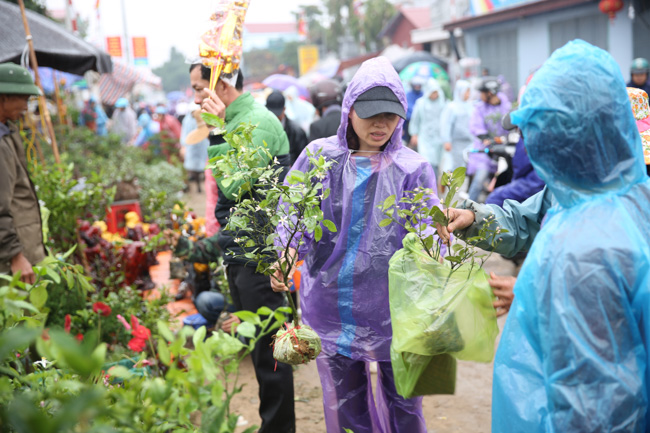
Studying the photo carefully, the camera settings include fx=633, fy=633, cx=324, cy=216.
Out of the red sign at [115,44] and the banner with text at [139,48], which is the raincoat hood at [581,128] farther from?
the banner with text at [139,48]

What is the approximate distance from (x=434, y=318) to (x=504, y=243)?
378 mm

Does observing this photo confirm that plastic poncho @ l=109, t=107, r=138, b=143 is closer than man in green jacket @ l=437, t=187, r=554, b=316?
No

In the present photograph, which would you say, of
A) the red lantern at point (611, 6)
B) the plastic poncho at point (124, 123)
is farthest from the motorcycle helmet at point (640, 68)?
the plastic poncho at point (124, 123)

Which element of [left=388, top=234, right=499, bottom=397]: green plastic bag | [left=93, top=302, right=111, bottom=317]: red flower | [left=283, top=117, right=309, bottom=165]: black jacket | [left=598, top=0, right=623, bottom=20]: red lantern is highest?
[left=598, top=0, right=623, bottom=20]: red lantern

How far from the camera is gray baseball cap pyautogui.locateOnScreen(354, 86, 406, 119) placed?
8.34 ft

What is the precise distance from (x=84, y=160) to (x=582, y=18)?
33.3 feet

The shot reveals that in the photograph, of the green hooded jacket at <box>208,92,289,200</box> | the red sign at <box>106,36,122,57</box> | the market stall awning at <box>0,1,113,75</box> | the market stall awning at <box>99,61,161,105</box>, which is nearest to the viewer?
the green hooded jacket at <box>208,92,289,200</box>

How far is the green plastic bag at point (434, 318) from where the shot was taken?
1946mm

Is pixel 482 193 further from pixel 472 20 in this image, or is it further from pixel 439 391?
pixel 472 20

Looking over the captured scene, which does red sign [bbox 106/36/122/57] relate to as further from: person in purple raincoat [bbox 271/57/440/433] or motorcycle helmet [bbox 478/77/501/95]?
person in purple raincoat [bbox 271/57/440/433]

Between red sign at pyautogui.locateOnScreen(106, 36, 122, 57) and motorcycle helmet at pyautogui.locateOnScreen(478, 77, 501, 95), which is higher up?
red sign at pyautogui.locateOnScreen(106, 36, 122, 57)

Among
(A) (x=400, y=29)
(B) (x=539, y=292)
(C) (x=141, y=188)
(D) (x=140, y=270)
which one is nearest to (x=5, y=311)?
(B) (x=539, y=292)

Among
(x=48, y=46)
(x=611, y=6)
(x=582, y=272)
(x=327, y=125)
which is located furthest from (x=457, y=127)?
(x=582, y=272)

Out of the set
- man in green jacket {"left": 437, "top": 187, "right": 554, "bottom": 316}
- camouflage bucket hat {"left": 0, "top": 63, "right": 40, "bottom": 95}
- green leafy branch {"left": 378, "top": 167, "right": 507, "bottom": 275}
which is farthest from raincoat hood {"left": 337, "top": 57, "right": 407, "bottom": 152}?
camouflage bucket hat {"left": 0, "top": 63, "right": 40, "bottom": 95}
